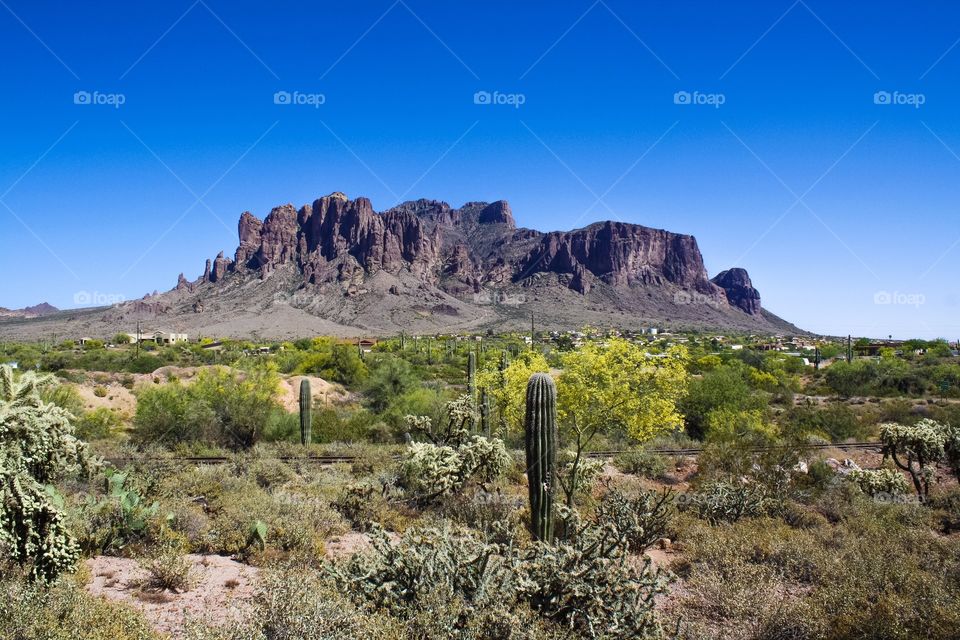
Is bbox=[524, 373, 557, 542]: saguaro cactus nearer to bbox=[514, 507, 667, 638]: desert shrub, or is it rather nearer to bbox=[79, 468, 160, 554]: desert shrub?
bbox=[514, 507, 667, 638]: desert shrub

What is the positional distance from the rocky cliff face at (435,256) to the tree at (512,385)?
397ft

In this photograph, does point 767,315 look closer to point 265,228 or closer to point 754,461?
point 265,228

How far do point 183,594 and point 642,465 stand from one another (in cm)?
1348

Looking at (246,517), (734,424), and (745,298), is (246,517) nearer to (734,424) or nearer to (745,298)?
(734,424)

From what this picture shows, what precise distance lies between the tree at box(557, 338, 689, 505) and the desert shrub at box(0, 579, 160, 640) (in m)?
8.61

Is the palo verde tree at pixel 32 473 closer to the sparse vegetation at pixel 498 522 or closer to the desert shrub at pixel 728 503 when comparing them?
the sparse vegetation at pixel 498 522

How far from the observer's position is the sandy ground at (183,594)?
20.3 feet

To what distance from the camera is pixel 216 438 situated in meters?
21.6

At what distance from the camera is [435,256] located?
568ft

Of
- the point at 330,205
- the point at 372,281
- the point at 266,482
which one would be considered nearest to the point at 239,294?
the point at 372,281

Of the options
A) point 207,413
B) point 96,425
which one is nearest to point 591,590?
point 207,413

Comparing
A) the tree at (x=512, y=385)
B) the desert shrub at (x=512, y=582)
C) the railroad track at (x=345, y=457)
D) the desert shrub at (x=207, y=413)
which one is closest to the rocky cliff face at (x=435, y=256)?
the desert shrub at (x=207, y=413)

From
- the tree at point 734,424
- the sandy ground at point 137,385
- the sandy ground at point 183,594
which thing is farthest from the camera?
the sandy ground at point 137,385

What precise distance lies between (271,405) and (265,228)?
15003 centimetres
